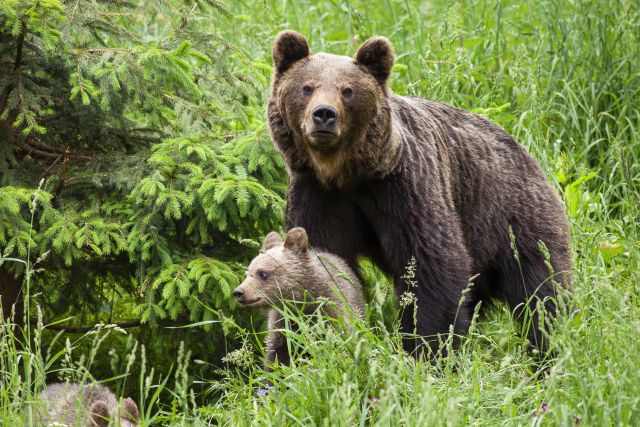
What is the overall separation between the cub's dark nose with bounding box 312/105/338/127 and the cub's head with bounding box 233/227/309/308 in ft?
2.36

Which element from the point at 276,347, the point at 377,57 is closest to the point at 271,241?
the point at 276,347

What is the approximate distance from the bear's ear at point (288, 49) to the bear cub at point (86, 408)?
196 cm

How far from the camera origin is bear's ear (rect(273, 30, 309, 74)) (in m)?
5.27

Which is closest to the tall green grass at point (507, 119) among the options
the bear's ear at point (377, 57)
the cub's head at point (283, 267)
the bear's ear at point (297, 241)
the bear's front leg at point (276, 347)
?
the bear's front leg at point (276, 347)

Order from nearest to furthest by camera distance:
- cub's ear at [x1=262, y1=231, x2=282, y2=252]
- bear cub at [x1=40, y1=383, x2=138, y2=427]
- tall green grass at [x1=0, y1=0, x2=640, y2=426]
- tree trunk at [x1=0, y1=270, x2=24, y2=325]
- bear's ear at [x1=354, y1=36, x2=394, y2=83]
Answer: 1. bear cub at [x1=40, y1=383, x2=138, y2=427]
2. tall green grass at [x1=0, y1=0, x2=640, y2=426]
3. bear's ear at [x1=354, y1=36, x2=394, y2=83]
4. cub's ear at [x1=262, y1=231, x2=282, y2=252]
5. tree trunk at [x1=0, y1=270, x2=24, y2=325]

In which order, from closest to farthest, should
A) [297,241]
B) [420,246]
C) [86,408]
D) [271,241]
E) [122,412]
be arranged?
[86,408] < [122,412] < [420,246] < [297,241] < [271,241]

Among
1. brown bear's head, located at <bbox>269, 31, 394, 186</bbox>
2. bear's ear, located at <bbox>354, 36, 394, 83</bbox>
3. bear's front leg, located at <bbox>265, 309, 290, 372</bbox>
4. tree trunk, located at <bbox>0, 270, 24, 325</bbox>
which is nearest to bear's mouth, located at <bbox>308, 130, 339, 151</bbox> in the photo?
brown bear's head, located at <bbox>269, 31, 394, 186</bbox>

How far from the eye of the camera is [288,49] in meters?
5.32

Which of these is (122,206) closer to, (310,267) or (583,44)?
(310,267)

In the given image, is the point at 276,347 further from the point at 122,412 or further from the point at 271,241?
the point at 122,412

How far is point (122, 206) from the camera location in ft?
20.0

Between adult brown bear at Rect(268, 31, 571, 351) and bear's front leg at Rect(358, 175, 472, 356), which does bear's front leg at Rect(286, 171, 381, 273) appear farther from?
bear's front leg at Rect(358, 175, 472, 356)

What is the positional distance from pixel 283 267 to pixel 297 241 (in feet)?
0.76

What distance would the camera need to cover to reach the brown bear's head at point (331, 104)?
5.07m
